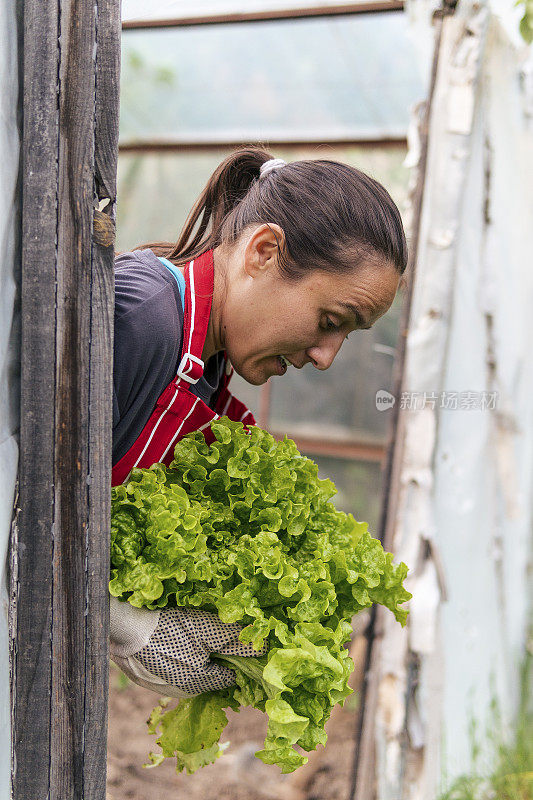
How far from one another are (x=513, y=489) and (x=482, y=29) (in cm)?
191

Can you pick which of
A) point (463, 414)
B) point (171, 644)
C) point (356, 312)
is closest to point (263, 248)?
point (356, 312)

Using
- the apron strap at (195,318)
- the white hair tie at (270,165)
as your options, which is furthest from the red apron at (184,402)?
the white hair tie at (270,165)

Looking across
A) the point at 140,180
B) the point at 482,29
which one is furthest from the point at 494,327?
the point at 140,180

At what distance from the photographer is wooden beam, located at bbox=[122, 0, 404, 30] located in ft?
11.4

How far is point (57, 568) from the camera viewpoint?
106 centimetres

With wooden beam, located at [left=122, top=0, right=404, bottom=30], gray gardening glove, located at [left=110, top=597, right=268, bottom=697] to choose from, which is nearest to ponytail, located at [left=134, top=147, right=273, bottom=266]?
gray gardening glove, located at [left=110, top=597, right=268, bottom=697]

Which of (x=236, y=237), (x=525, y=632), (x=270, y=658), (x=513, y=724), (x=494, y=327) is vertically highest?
(x=494, y=327)

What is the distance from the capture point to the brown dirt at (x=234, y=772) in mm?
3611

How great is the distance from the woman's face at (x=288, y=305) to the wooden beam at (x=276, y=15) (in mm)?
2467

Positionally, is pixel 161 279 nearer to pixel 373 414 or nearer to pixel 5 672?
pixel 5 672

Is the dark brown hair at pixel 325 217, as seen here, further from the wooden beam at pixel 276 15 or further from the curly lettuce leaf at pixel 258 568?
the wooden beam at pixel 276 15

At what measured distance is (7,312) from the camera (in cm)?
104

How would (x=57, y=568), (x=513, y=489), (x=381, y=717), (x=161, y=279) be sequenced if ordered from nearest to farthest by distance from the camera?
(x=57, y=568) < (x=161, y=279) < (x=381, y=717) < (x=513, y=489)

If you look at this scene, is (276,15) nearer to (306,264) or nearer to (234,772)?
(306,264)
